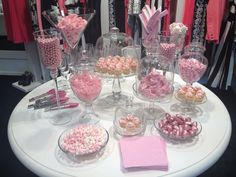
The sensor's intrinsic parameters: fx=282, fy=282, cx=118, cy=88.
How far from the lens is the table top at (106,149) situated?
34.0 inches

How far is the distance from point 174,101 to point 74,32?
20.9 inches

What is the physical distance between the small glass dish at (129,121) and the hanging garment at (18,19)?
1.56 m

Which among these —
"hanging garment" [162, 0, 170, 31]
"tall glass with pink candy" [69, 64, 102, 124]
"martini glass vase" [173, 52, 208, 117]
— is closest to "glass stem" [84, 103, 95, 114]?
"tall glass with pink candy" [69, 64, 102, 124]

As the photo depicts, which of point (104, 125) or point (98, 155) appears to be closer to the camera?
point (98, 155)

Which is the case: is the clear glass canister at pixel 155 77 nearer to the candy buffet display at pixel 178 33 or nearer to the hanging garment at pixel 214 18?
the candy buffet display at pixel 178 33

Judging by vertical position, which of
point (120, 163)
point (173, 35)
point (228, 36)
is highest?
point (173, 35)

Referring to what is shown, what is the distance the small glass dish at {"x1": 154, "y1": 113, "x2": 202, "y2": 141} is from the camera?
0.97 meters

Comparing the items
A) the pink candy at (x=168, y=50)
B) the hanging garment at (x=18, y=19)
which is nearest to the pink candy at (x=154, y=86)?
the pink candy at (x=168, y=50)

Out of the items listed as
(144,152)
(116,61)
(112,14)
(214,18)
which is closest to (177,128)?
(144,152)

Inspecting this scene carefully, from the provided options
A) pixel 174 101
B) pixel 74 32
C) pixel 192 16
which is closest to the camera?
pixel 74 32

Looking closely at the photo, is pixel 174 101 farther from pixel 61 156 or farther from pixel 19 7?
pixel 19 7

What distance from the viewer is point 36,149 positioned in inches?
37.8

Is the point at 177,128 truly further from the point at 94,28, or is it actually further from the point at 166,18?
the point at 94,28

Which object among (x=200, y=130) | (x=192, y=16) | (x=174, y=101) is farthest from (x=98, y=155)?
(x=192, y=16)
